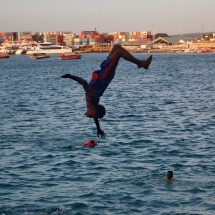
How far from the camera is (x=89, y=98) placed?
38.7 feet

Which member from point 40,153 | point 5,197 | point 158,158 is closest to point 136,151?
point 158,158

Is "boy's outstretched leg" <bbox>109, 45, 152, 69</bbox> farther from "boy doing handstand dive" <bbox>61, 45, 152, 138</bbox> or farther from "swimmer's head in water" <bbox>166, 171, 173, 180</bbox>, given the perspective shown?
"swimmer's head in water" <bbox>166, 171, 173, 180</bbox>

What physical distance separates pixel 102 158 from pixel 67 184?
6938 mm

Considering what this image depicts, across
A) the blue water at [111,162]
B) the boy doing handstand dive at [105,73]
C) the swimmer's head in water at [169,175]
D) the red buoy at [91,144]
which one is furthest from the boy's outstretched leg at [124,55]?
the red buoy at [91,144]

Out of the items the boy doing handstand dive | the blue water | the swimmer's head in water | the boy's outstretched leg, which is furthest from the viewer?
the swimmer's head in water

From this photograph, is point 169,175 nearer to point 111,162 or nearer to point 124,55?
point 111,162

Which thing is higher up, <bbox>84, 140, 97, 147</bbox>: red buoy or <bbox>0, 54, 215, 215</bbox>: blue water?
<bbox>84, 140, 97, 147</bbox>: red buoy

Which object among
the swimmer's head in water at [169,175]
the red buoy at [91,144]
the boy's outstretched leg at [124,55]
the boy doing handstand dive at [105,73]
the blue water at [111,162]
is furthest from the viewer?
the red buoy at [91,144]

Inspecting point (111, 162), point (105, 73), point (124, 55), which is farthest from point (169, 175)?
point (124, 55)

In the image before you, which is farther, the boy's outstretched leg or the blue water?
the blue water

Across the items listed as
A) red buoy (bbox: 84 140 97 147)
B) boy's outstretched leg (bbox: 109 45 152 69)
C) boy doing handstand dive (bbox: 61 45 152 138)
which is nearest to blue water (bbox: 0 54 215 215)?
red buoy (bbox: 84 140 97 147)

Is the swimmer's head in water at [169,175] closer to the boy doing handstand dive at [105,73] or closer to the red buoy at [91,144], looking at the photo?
the red buoy at [91,144]

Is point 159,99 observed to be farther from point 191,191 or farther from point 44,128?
point 191,191

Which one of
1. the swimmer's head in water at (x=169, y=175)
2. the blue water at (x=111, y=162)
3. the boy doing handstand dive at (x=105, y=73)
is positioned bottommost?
the blue water at (x=111, y=162)
